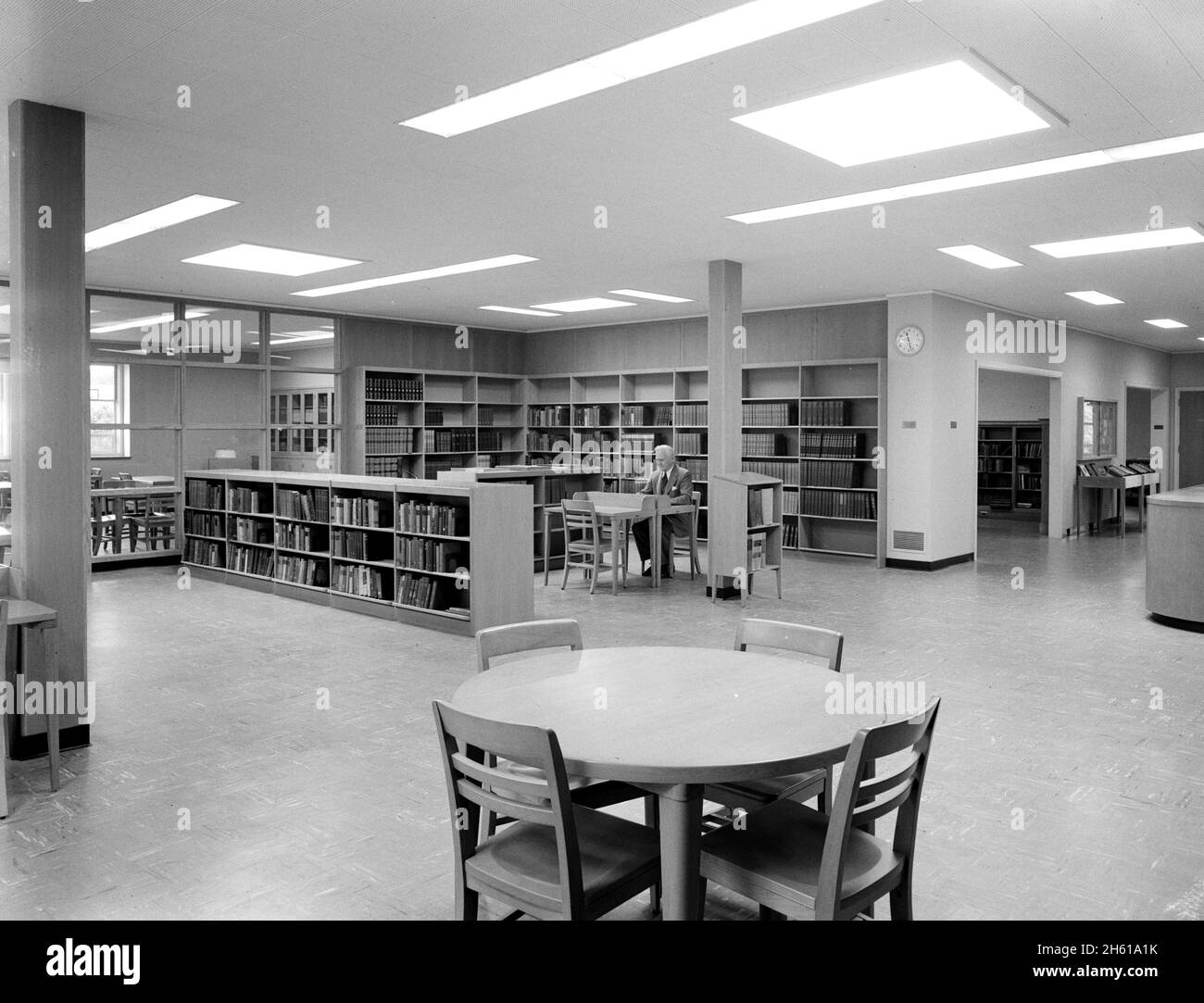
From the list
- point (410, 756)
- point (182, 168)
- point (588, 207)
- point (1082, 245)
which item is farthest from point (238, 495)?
point (1082, 245)

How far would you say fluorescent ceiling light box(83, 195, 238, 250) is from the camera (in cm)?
683

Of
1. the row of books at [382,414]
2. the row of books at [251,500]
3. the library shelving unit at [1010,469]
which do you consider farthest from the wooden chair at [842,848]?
the library shelving unit at [1010,469]

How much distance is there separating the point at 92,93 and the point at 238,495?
19.5 ft

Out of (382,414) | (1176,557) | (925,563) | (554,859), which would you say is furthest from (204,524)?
(1176,557)

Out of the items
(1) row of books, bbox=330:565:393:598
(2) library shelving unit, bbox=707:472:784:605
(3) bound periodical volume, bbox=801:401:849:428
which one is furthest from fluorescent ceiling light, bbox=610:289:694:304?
(1) row of books, bbox=330:565:393:598

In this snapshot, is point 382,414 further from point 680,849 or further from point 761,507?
point 680,849

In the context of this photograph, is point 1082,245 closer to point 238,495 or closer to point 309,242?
point 309,242

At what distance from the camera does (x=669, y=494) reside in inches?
393

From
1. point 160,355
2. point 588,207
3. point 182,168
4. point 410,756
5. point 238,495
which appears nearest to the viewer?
point 410,756

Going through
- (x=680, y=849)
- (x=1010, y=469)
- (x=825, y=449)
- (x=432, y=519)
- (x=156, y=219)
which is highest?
(x=156, y=219)

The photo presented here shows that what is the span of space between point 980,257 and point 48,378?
7792 millimetres

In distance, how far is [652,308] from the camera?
12.4m

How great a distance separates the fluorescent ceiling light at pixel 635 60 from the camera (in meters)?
3.74

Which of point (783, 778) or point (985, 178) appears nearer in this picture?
point (783, 778)
